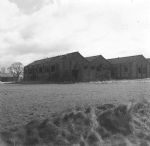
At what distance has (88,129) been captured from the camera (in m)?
9.97

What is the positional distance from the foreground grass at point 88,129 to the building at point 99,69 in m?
47.9

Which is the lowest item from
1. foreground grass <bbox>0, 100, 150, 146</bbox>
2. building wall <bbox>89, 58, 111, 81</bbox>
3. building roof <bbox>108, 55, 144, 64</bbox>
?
foreground grass <bbox>0, 100, 150, 146</bbox>

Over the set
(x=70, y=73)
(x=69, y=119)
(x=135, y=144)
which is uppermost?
(x=70, y=73)

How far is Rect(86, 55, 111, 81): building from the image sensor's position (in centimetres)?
6109

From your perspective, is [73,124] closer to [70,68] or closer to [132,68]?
[70,68]

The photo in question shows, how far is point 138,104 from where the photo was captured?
43.8 ft

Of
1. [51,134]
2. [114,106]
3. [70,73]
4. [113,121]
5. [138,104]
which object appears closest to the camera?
[51,134]

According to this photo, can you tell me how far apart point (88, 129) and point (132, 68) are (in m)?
59.9

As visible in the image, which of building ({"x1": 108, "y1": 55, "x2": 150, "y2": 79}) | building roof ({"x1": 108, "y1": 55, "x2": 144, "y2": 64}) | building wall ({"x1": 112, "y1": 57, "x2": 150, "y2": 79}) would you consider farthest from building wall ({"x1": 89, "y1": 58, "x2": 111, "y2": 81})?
building roof ({"x1": 108, "y1": 55, "x2": 144, "y2": 64})

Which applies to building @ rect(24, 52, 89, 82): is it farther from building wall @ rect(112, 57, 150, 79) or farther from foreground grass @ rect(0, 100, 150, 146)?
foreground grass @ rect(0, 100, 150, 146)

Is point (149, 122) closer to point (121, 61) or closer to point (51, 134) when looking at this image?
point (51, 134)

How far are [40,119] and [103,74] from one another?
5391 centimetres

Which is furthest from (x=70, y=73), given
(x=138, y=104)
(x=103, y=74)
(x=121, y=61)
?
(x=138, y=104)

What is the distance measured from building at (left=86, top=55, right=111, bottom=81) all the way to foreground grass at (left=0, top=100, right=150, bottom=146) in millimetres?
47897
